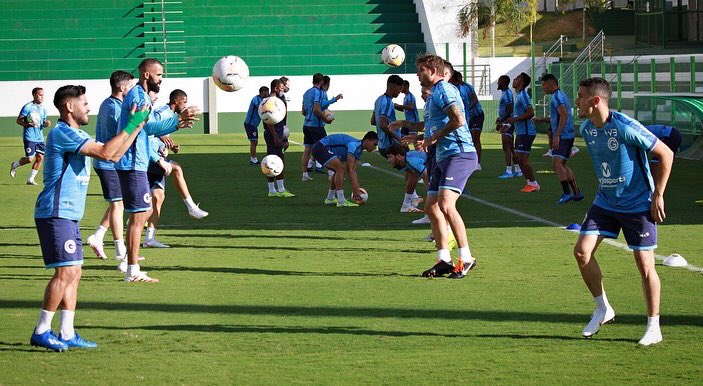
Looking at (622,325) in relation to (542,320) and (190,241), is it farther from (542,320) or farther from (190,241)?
(190,241)

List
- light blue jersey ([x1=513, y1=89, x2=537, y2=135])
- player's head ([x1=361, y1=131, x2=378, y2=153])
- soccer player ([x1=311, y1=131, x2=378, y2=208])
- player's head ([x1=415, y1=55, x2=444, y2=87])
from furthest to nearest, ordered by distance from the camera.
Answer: light blue jersey ([x1=513, y1=89, x2=537, y2=135])
soccer player ([x1=311, y1=131, x2=378, y2=208])
player's head ([x1=361, y1=131, x2=378, y2=153])
player's head ([x1=415, y1=55, x2=444, y2=87])

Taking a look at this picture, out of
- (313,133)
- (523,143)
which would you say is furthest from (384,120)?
(313,133)

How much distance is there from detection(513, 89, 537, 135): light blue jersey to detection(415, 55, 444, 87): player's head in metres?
9.78

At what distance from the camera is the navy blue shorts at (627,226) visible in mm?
8023

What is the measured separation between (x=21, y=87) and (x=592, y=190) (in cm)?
2766

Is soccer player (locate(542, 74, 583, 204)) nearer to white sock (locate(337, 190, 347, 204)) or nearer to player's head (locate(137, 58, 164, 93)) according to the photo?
white sock (locate(337, 190, 347, 204))

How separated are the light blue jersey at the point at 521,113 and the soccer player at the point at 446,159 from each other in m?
9.58

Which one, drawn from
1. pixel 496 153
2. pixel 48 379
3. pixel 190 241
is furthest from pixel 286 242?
pixel 496 153

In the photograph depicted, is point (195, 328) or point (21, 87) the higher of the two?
point (21, 87)

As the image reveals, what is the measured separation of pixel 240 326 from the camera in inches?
345

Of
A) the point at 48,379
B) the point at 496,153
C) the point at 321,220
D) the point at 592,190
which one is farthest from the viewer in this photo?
the point at 496,153

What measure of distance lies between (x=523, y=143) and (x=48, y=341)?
45.1ft

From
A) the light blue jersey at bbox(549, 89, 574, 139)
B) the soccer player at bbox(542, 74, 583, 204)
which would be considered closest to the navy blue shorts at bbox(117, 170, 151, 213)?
the soccer player at bbox(542, 74, 583, 204)

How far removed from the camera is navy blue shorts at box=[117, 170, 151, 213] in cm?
1109
